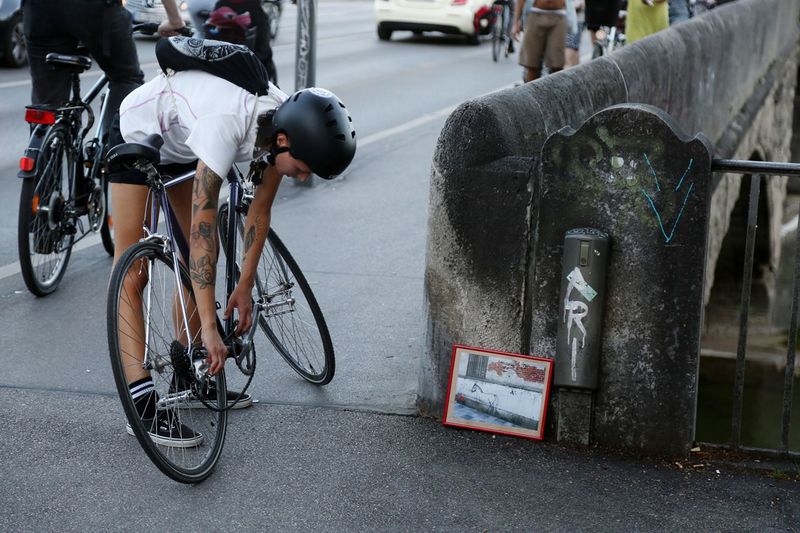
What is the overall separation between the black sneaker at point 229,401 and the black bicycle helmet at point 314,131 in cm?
95

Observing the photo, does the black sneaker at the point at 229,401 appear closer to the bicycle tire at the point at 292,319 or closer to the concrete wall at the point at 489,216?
the bicycle tire at the point at 292,319

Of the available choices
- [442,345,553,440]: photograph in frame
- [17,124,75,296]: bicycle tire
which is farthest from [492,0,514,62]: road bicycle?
[442,345,553,440]: photograph in frame

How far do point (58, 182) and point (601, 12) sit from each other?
8374 millimetres

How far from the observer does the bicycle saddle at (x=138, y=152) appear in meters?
3.91

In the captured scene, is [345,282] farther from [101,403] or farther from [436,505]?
[436,505]

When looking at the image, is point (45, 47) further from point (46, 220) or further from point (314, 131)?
point (314, 131)

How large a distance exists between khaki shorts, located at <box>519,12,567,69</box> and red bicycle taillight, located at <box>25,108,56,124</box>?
692 centimetres

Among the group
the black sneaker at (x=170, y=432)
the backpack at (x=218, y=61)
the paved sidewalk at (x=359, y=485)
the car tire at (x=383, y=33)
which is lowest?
the car tire at (x=383, y=33)

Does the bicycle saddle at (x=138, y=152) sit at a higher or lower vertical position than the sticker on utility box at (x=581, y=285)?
higher

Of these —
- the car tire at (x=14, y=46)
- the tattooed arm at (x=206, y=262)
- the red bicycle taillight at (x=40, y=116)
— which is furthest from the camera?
the car tire at (x=14, y=46)

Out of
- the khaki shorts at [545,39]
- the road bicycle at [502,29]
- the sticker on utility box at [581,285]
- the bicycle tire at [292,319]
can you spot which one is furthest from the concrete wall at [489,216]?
the road bicycle at [502,29]

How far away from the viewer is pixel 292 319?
4918 mm

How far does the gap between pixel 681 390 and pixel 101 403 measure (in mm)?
2305

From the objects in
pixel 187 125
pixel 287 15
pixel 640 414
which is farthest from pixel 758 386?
pixel 287 15
